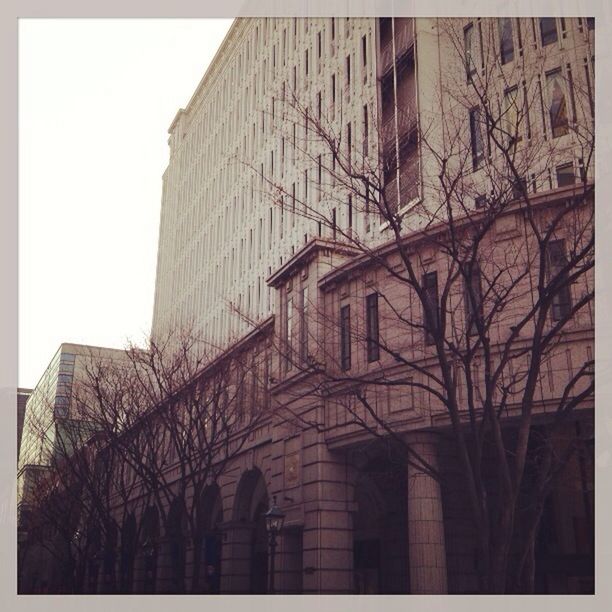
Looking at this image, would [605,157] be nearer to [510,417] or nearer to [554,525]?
[510,417]

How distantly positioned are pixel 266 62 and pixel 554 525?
105ft

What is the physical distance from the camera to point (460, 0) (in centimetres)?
1992

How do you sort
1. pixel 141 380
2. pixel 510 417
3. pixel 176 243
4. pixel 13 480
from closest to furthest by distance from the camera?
pixel 510 417, pixel 13 480, pixel 141 380, pixel 176 243

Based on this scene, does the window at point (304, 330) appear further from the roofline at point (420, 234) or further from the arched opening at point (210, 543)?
the arched opening at point (210, 543)

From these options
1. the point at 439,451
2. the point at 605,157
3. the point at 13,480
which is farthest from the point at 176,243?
the point at 605,157

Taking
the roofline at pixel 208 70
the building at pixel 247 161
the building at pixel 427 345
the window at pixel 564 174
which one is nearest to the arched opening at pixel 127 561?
the building at pixel 427 345

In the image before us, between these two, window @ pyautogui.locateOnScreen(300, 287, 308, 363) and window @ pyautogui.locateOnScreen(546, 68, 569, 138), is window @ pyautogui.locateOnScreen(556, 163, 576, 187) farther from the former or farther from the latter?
window @ pyautogui.locateOnScreen(300, 287, 308, 363)

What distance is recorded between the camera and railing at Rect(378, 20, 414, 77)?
25.5 m


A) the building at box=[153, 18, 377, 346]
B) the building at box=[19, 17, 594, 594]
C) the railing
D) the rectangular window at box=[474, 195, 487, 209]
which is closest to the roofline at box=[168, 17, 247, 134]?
the building at box=[153, 18, 377, 346]

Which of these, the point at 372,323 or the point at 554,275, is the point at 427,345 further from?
the point at 554,275

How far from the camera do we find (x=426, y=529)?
52.3 ft

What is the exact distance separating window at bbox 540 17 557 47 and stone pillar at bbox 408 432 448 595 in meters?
12.4

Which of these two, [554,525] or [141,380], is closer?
[554,525]

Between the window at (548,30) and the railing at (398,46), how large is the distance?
5.56 m
